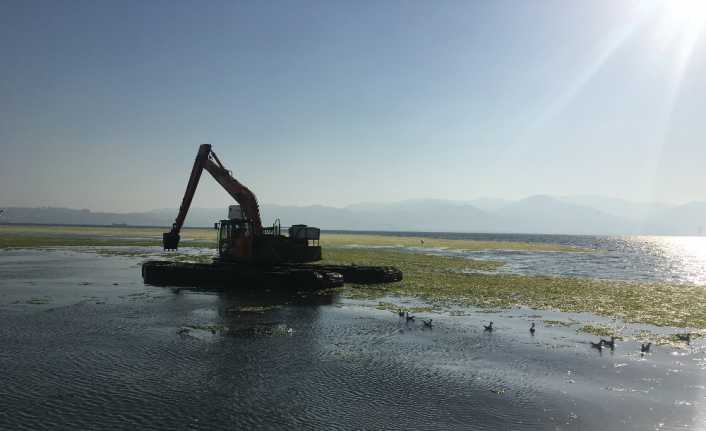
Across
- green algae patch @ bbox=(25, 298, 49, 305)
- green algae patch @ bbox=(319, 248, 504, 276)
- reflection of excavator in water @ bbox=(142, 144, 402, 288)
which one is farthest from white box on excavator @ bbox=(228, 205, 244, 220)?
green algae patch @ bbox=(319, 248, 504, 276)

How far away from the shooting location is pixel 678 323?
24.6m

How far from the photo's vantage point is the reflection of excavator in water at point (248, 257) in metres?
35.0

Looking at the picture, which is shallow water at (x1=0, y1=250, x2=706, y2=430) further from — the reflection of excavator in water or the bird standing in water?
the reflection of excavator in water

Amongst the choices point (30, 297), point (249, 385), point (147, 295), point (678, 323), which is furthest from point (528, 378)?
point (30, 297)

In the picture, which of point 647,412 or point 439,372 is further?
point 439,372

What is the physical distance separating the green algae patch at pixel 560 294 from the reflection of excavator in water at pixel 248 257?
274cm

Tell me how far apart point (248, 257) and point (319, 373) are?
23811 mm

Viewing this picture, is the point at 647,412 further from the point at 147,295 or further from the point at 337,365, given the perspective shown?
the point at 147,295

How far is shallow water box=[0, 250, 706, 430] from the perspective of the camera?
11562 mm

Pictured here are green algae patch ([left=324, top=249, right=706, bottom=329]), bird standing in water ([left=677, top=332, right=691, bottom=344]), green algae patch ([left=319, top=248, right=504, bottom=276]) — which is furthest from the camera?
green algae patch ([left=319, top=248, right=504, bottom=276])

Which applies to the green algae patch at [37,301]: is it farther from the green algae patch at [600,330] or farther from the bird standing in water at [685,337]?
the bird standing in water at [685,337]

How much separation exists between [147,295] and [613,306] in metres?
32.1

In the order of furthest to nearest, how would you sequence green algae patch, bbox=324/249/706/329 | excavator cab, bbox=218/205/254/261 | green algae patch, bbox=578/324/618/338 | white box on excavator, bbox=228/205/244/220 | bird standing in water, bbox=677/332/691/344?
white box on excavator, bbox=228/205/244/220
excavator cab, bbox=218/205/254/261
green algae patch, bbox=324/249/706/329
green algae patch, bbox=578/324/618/338
bird standing in water, bbox=677/332/691/344

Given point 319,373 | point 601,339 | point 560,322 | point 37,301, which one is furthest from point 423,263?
point 319,373
